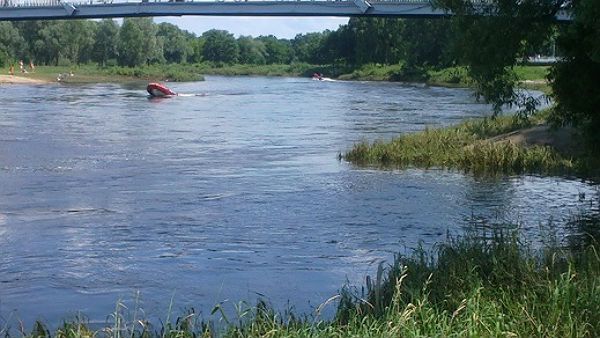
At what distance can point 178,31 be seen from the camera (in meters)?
158

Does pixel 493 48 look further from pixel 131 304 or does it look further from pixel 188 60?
pixel 188 60

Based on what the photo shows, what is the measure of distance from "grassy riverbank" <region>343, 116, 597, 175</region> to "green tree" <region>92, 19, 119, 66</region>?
309 ft

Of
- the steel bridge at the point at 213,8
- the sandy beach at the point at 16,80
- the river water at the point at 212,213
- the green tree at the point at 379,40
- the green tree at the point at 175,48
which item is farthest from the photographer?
the green tree at the point at 175,48

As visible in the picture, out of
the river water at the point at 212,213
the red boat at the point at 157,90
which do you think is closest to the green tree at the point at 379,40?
the red boat at the point at 157,90

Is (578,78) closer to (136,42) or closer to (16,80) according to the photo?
(16,80)

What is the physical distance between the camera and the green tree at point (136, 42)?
112812 mm

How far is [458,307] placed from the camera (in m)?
8.29

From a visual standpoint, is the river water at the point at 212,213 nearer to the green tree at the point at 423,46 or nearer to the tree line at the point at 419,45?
the tree line at the point at 419,45

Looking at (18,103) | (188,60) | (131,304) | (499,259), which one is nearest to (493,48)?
(499,259)

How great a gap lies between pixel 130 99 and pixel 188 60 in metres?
97.7

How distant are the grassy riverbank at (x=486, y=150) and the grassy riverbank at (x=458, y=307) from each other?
1250cm

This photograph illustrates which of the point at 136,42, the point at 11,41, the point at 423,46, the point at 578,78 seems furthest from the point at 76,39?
the point at 578,78

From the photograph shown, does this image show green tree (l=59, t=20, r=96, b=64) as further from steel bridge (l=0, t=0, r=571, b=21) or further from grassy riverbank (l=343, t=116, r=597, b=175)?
grassy riverbank (l=343, t=116, r=597, b=175)

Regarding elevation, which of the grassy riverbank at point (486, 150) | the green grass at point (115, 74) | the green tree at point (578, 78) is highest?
the green tree at point (578, 78)
